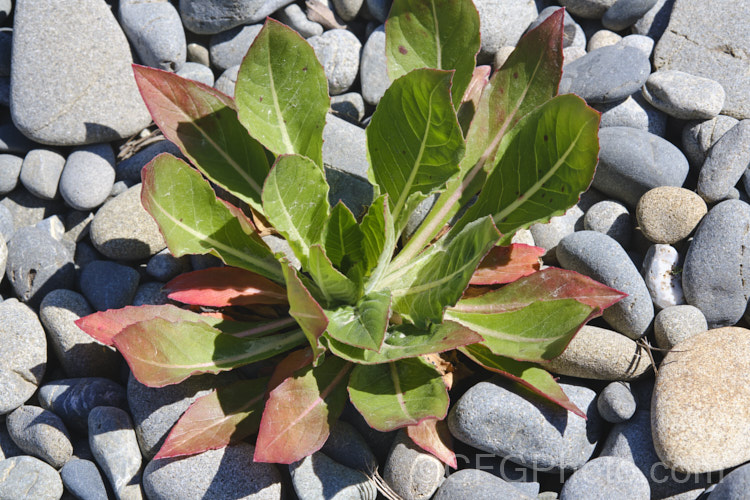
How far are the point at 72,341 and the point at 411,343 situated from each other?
1453 millimetres

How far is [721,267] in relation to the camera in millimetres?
2475

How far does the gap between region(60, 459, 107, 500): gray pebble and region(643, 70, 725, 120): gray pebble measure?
2972 mm

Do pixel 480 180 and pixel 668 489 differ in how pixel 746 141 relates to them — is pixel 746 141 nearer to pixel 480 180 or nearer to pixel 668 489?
pixel 480 180

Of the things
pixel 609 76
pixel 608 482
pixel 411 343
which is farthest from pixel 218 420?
pixel 609 76

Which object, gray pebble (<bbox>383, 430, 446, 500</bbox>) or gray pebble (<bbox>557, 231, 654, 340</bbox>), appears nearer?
gray pebble (<bbox>383, 430, 446, 500</bbox>)

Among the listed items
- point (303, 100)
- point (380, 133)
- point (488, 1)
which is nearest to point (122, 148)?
point (303, 100)

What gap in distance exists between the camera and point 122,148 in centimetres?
307

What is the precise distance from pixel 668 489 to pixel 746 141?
153cm

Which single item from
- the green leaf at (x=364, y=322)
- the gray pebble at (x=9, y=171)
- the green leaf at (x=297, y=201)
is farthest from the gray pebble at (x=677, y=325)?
the gray pebble at (x=9, y=171)

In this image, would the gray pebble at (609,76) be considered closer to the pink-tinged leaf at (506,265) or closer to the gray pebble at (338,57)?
the pink-tinged leaf at (506,265)

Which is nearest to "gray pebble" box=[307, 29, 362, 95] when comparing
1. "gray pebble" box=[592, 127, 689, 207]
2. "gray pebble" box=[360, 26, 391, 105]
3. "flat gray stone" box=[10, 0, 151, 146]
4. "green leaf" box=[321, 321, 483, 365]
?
"gray pebble" box=[360, 26, 391, 105]

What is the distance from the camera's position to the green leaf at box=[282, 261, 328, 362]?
1775 mm

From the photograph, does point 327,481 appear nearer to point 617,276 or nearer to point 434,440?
point 434,440

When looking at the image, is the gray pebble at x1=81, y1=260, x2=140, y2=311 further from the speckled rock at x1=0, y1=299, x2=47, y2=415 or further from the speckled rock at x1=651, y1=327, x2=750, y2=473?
the speckled rock at x1=651, y1=327, x2=750, y2=473
